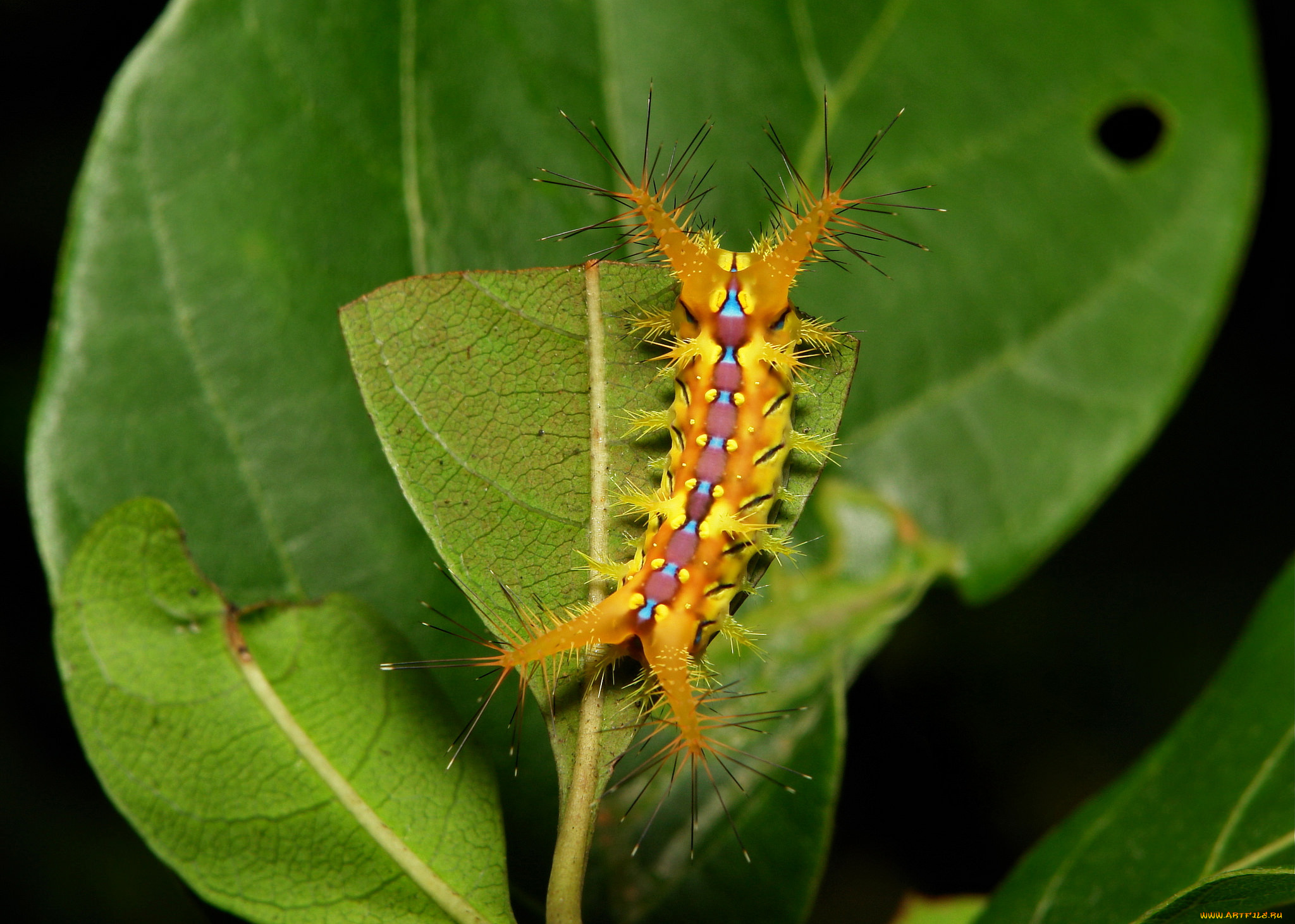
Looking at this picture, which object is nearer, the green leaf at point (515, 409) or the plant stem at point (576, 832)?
the plant stem at point (576, 832)

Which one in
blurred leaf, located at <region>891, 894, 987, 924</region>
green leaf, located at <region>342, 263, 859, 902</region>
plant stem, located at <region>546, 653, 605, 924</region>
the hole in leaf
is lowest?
blurred leaf, located at <region>891, 894, 987, 924</region>

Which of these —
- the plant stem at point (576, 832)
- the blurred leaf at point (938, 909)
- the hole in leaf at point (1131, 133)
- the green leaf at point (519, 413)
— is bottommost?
the blurred leaf at point (938, 909)

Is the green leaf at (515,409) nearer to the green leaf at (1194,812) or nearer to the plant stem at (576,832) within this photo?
the plant stem at (576,832)

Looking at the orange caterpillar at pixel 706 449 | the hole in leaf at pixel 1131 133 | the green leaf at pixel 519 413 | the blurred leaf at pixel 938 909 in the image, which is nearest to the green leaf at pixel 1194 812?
the blurred leaf at pixel 938 909

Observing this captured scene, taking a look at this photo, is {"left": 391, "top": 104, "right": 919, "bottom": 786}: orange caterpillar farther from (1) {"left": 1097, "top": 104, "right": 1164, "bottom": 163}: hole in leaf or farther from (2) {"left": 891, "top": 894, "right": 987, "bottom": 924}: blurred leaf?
(1) {"left": 1097, "top": 104, "right": 1164, "bottom": 163}: hole in leaf

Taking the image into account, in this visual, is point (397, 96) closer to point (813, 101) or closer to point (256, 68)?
point (256, 68)

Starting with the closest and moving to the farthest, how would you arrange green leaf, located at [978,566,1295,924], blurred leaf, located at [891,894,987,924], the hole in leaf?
green leaf, located at [978,566,1295,924] → blurred leaf, located at [891,894,987,924] → the hole in leaf

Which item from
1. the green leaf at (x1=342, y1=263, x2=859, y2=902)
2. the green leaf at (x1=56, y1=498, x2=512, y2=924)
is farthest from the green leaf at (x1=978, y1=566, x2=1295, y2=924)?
the green leaf at (x1=56, y1=498, x2=512, y2=924)

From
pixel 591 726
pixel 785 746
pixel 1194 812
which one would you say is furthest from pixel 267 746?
pixel 1194 812

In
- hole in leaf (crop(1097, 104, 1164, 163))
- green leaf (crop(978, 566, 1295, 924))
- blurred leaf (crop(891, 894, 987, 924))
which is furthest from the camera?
hole in leaf (crop(1097, 104, 1164, 163))
